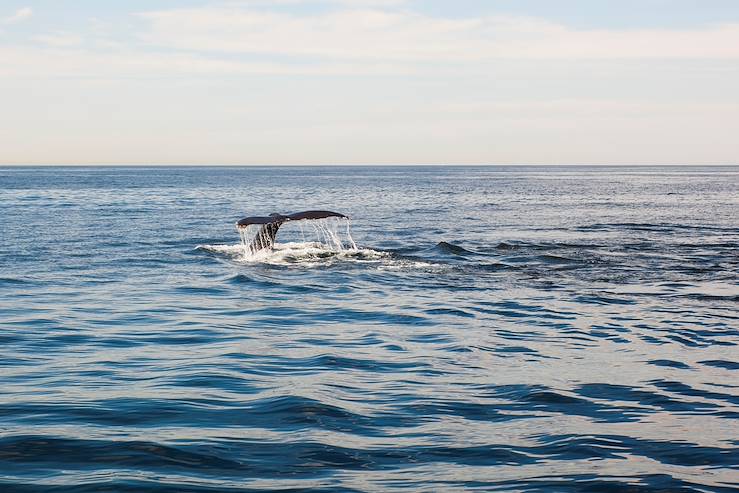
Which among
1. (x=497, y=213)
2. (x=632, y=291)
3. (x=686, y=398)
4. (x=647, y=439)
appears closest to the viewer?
(x=647, y=439)

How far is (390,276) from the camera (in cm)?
2284

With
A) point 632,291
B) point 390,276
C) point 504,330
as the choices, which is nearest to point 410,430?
point 504,330

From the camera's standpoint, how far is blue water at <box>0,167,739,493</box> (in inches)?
321

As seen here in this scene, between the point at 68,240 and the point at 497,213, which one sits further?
the point at 497,213

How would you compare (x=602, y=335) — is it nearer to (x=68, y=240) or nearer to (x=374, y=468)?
(x=374, y=468)

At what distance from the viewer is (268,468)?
26.7 ft

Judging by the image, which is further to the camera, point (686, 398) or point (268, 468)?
point (686, 398)

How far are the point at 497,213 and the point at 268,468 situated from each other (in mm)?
46623

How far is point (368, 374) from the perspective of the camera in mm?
11977

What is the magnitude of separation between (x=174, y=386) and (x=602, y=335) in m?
7.11

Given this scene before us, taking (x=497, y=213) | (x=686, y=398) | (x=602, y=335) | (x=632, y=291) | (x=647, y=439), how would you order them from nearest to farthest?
(x=647, y=439) → (x=686, y=398) → (x=602, y=335) → (x=632, y=291) → (x=497, y=213)

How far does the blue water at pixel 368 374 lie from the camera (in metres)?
8.16

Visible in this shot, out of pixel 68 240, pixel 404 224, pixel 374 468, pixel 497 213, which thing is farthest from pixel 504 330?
pixel 497 213

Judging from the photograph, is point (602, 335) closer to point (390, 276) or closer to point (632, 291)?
point (632, 291)
